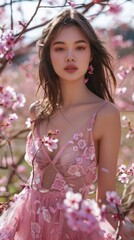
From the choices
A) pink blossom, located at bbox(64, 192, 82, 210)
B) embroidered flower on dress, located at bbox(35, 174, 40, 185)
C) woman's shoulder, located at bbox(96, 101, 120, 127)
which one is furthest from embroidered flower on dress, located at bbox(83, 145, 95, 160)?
pink blossom, located at bbox(64, 192, 82, 210)

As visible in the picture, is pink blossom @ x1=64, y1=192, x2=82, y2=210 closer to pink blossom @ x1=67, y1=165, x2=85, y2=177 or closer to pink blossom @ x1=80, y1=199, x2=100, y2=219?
pink blossom @ x1=80, y1=199, x2=100, y2=219

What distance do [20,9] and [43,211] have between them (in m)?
2.05

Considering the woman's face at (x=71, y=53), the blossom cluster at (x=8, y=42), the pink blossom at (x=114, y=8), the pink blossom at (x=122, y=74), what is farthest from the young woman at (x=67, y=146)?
the pink blossom at (x=122, y=74)

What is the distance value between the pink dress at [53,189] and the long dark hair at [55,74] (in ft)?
0.74

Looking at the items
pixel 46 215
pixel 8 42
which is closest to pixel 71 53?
pixel 8 42

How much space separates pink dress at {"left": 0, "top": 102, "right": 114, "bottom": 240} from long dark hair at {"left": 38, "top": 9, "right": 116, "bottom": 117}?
0.74 feet

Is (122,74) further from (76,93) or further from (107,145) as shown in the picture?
(107,145)

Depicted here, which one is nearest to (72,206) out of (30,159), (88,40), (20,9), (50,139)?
(50,139)

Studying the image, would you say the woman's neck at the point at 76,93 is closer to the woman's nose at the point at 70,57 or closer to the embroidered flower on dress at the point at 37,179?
the woman's nose at the point at 70,57

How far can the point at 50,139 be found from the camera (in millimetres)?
2062

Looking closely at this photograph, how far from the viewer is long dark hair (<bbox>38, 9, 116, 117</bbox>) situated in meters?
2.21

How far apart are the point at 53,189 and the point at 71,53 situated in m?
0.54

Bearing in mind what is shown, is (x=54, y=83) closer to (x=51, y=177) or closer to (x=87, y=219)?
(x=51, y=177)

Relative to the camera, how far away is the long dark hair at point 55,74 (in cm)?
221
